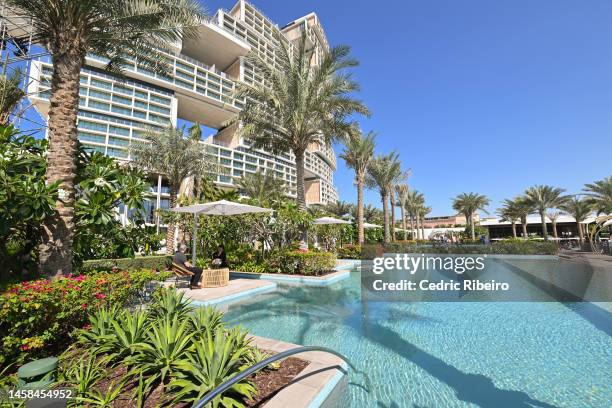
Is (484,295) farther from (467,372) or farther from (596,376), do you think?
(467,372)

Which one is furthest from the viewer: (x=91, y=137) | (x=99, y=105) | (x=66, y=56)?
(x=99, y=105)

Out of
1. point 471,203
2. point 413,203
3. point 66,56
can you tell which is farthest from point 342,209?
point 66,56

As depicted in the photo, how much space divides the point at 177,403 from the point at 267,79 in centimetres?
1434

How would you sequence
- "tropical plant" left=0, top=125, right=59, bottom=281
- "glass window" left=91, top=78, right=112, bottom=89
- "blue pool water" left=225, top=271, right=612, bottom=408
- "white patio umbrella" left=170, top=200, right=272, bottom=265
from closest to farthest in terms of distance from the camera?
1. "blue pool water" left=225, top=271, right=612, bottom=408
2. "tropical plant" left=0, top=125, right=59, bottom=281
3. "white patio umbrella" left=170, top=200, right=272, bottom=265
4. "glass window" left=91, top=78, right=112, bottom=89

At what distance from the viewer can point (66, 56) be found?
5.60 meters

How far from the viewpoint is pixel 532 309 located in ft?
27.1

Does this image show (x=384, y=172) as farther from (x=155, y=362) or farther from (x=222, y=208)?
(x=155, y=362)

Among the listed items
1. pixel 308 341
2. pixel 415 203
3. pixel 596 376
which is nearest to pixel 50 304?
pixel 308 341

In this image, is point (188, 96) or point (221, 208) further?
point (188, 96)

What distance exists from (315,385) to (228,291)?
611 centimetres

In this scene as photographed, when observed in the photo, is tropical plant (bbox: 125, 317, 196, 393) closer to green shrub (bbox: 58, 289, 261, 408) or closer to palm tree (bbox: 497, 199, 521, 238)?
Answer: green shrub (bbox: 58, 289, 261, 408)

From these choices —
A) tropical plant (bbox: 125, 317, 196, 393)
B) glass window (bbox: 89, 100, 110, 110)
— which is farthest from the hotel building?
tropical plant (bbox: 125, 317, 196, 393)

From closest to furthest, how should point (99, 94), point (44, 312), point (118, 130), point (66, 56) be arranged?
point (44, 312) → point (66, 56) → point (99, 94) → point (118, 130)

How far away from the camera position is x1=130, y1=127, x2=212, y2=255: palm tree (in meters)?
20.2
